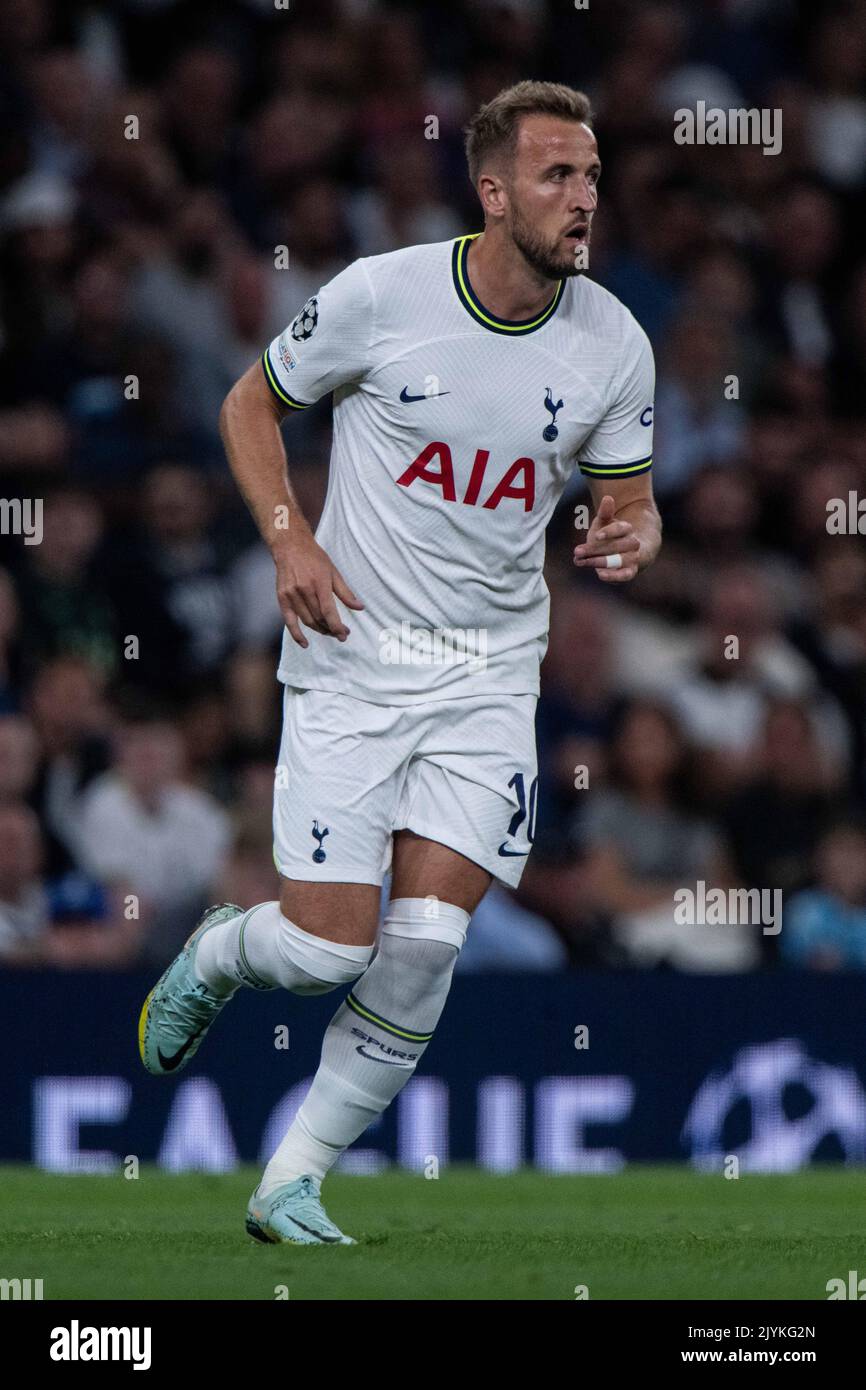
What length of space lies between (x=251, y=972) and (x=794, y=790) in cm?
425

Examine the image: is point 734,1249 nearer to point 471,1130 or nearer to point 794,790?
point 471,1130

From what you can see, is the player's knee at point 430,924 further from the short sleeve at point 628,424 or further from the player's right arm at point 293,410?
the short sleeve at point 628,424

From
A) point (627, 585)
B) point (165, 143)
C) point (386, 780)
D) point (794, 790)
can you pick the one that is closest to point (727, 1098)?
point (794, 790)

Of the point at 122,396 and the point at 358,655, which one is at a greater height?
the point at 122,396

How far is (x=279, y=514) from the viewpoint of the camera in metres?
5.15

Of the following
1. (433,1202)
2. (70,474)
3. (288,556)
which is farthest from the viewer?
(70,474)

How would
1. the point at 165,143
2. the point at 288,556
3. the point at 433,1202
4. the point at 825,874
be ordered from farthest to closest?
the point at 165,143
the point at 825,874
the point at 433,1202
the point at 288,556

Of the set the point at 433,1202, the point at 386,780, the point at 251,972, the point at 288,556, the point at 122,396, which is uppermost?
the point at 122,396

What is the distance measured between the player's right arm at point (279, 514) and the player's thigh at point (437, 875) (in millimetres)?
513

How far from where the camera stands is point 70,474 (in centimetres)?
945

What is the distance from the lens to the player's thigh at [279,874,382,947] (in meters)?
5.16

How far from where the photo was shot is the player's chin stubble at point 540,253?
5.16 m

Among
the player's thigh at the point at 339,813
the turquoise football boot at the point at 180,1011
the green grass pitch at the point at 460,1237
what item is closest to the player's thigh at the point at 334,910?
the player's thigh at the point at 339,813

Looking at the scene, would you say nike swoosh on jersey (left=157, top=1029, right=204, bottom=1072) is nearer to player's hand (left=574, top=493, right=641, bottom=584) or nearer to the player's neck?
player's hand (left=574, top=493, right=641, bottom=584)
